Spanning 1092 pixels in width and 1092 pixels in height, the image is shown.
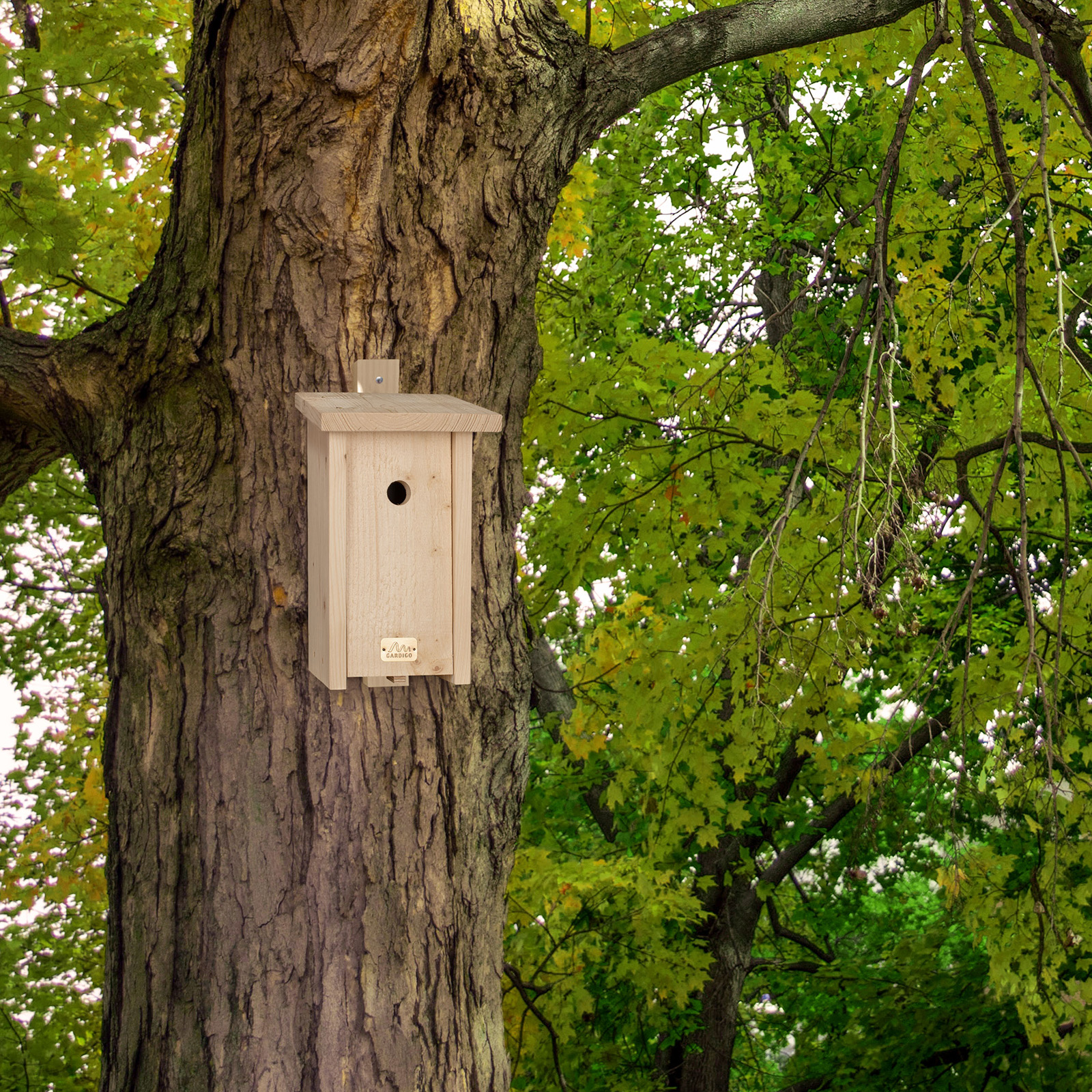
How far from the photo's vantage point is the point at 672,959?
203 inches

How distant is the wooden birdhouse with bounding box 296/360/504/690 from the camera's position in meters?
2.04

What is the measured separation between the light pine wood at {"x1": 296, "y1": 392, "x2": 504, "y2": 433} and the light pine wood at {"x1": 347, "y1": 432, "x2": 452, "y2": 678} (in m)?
0.04

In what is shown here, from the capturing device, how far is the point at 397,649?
6.79 feet

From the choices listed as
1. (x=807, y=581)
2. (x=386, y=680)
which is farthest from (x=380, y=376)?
(x=807, y=581)

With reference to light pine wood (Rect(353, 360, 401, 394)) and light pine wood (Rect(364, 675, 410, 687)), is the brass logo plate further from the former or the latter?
light pine wood (Rect(353, 360, 401, 394))

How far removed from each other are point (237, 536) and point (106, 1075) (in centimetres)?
125

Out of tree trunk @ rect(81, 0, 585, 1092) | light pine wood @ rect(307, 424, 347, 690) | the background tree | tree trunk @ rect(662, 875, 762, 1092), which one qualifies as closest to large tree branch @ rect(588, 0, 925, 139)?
tree trunk @ rect(81, 0, 585, 1092)

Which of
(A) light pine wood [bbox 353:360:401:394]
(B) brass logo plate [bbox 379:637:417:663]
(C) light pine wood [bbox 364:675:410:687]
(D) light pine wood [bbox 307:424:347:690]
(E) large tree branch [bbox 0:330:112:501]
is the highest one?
(E) large tree branch [bbox 0:330:112:501]

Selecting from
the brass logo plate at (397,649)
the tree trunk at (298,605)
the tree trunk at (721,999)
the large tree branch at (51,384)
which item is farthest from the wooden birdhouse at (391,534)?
the tree trunk at (721,999)

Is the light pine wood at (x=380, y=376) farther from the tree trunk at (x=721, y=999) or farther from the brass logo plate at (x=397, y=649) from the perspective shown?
the tree trunk at (x=721, y=999)

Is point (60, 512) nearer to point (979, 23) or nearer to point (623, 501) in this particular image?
point (623, 501)

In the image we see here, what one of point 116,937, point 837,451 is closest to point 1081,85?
point 837,451

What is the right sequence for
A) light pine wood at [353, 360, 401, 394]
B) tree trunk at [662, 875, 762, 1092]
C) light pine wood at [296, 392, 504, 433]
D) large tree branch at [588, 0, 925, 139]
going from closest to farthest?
light pine wood at [296, 392, 504, 433] → light pine wood at [353, 360, 401, 394] → large tree branch at [588, 0, 925, 139] → tree trunk at [662, 875, 762, 1092]

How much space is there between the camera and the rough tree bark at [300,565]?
2262mm
